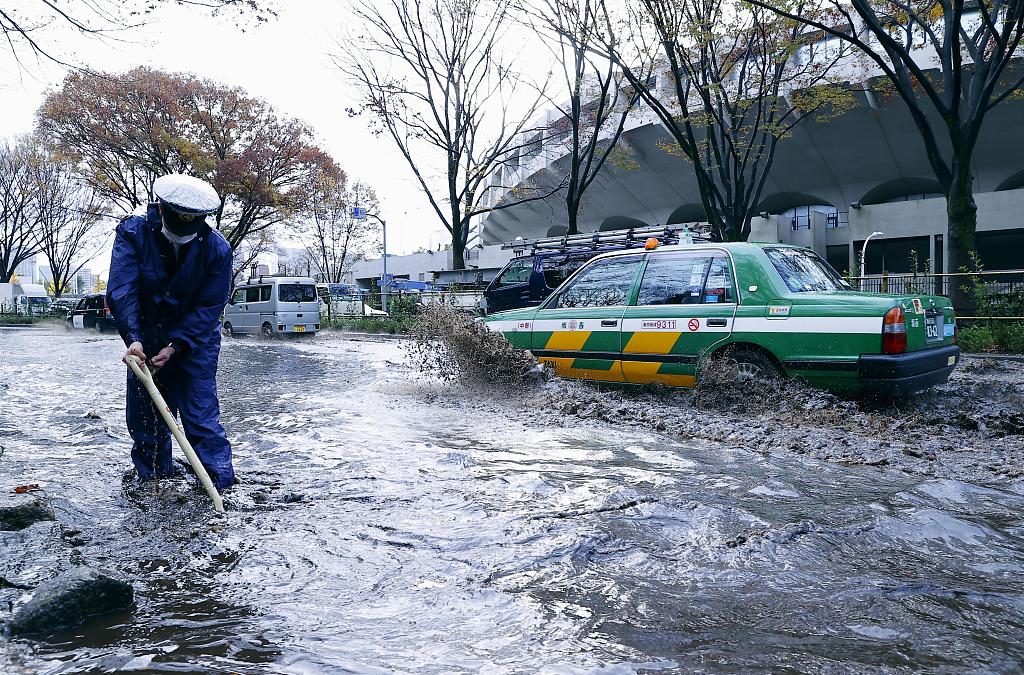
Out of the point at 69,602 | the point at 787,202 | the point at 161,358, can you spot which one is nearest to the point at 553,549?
the point at 69,602

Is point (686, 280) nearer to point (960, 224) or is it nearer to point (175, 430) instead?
point (175, 430)

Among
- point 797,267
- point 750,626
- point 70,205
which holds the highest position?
point 70,205

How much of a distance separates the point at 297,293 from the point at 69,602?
2087 cm

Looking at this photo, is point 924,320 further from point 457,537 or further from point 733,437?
point 457,537

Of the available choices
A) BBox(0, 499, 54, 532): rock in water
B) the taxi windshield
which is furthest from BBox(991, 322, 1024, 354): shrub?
BBox(0, 499, 54, 532): rock in water


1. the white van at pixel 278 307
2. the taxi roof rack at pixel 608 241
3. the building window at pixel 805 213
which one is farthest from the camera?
the building window at pixel 805 213

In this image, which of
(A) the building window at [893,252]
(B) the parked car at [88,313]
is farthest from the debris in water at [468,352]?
(A) the building window at [893,252]

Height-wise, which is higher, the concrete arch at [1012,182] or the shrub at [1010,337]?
the concrete arch at [1012,182]

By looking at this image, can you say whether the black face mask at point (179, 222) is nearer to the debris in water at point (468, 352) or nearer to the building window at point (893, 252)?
the debris in water at point (468, 352)

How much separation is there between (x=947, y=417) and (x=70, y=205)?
4072cm

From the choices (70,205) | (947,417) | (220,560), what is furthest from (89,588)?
(70,205)

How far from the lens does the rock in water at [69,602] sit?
8.28 feet

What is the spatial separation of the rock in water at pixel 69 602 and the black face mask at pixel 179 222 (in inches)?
74.3

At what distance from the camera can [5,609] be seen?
8.84ft
